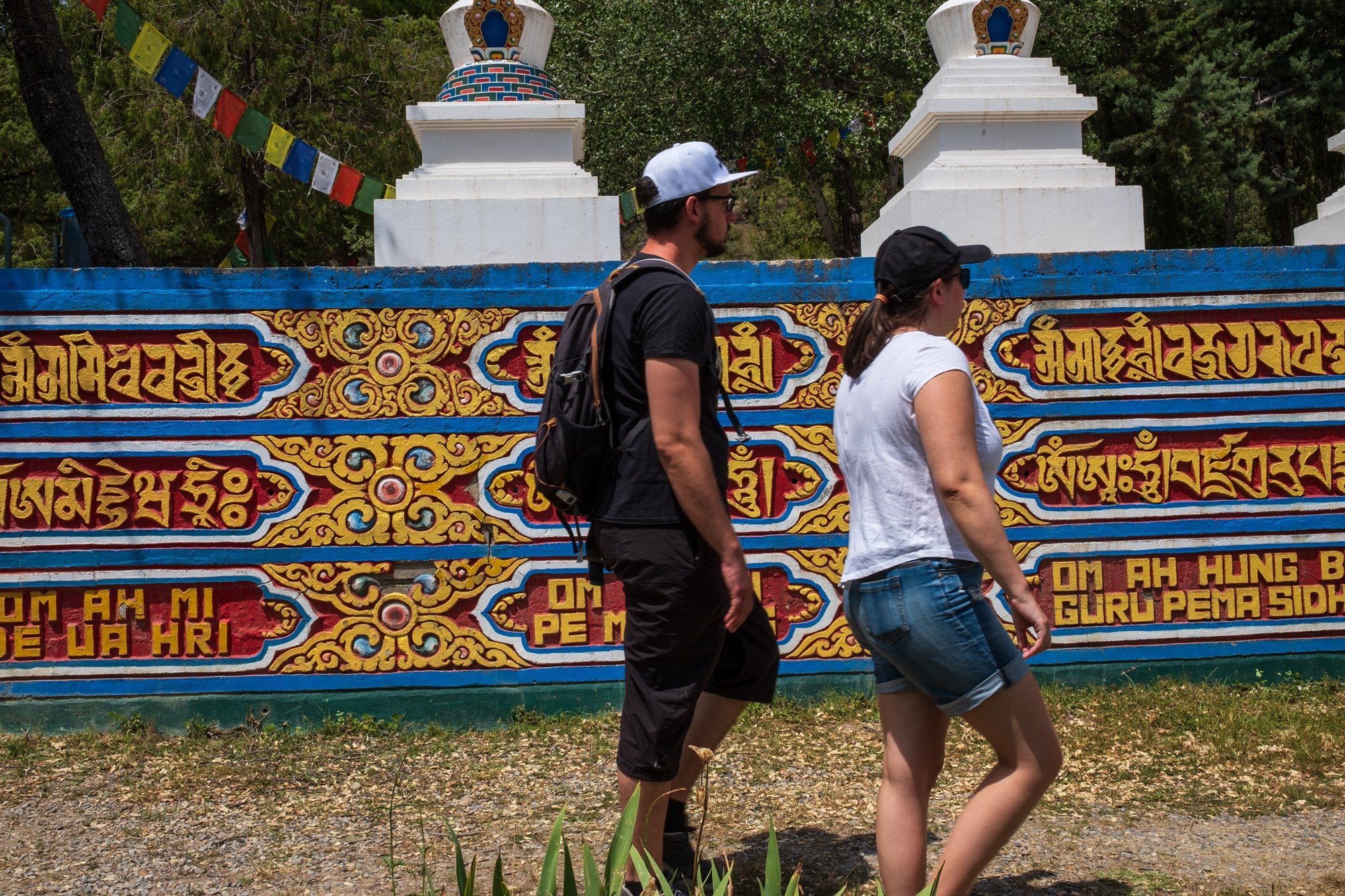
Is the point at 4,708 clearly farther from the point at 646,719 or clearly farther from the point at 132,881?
the point at 646,719

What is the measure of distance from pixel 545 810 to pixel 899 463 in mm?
2003

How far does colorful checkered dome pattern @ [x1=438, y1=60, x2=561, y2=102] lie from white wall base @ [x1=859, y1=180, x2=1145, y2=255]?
181 cm

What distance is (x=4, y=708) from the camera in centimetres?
460

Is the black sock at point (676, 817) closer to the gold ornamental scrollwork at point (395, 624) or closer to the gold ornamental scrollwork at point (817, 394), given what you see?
the gold ornamental scrollwork at point (395, 624)

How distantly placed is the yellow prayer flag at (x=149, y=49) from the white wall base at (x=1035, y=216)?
364 cm

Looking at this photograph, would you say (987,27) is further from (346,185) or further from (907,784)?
(907,784)

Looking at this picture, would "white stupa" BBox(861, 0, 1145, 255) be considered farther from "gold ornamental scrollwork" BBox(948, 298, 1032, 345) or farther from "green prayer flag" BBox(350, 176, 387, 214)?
"green prayer flag" BBox(350, 176, 387, 214)

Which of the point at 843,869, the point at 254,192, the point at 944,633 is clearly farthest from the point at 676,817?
the point at 254,192

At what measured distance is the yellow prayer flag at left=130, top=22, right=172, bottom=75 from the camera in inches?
221

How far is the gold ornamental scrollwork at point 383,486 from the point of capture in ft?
15.3

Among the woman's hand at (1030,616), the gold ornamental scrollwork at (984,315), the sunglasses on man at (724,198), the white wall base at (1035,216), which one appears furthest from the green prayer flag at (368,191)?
the woman's hand at (1030,616)

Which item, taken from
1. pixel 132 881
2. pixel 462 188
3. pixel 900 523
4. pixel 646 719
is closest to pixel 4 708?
pixel 132 881

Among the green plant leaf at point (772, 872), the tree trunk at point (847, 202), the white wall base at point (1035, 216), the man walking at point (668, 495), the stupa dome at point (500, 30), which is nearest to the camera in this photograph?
the green plant leaf at point (772, 872)

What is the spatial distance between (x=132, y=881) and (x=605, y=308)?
2187 mm
